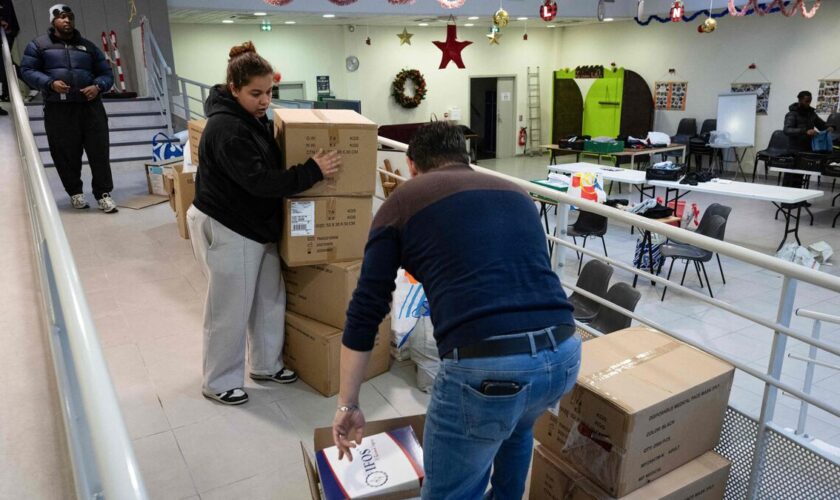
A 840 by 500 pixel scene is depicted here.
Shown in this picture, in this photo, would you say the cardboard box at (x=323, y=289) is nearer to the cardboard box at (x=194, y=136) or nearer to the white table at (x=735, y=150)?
the cardboard box at (x=194, y=136)

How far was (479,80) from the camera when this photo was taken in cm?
1432

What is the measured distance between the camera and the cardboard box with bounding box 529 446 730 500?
1.83 meters

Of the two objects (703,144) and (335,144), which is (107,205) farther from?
(703,144)

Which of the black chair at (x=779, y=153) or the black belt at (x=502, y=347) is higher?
the black belt at (x=502, y=347)

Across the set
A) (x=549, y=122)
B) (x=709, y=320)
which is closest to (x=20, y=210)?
(x=709, y=320)

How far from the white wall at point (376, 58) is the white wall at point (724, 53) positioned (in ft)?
5.32

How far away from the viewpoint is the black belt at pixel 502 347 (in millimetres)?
1351

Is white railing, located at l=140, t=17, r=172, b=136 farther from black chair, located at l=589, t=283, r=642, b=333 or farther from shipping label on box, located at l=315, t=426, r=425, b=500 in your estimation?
shipping label on box, located at l=315, t=426, r=425, b=500

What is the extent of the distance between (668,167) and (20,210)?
6.47 m

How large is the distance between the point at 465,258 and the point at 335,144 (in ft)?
4.25

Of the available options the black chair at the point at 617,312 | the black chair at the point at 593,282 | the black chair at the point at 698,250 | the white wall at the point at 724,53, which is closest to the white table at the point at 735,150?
the white wall at the point at 724,53

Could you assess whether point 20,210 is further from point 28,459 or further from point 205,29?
point 205,29

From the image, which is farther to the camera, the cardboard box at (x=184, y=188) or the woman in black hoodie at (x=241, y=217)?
the cardboard box at (x=184, y=188)

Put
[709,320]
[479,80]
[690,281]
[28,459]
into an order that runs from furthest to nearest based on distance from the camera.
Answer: [479,80] → [690,281] → [709,320] → [28,459]
